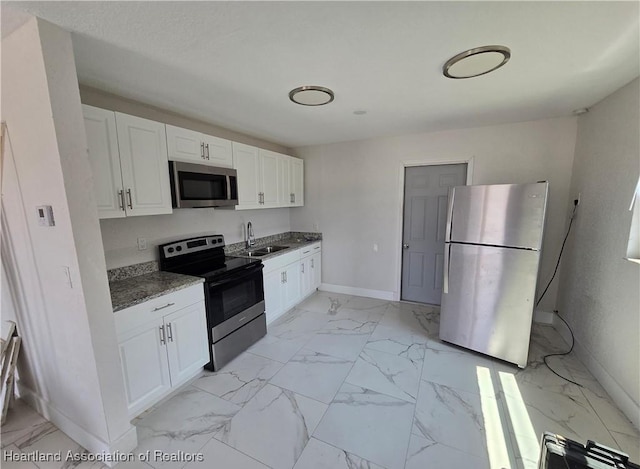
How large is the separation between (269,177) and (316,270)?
171 centimetres

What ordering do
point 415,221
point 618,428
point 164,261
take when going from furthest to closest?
point 415,221
point 164,261
point 618,428

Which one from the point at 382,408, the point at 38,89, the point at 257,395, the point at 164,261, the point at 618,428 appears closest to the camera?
the point at 38,89

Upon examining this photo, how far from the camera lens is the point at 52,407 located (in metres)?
1.91

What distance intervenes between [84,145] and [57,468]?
1.96 m

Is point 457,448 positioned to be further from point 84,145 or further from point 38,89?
point 38,89

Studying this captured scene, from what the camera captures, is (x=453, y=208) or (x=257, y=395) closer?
(x=257, y=395)

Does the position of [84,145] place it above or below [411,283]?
above

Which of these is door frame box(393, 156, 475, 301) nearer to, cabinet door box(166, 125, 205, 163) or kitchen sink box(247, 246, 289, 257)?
kitchen sink box(247, 246, 289, 257)

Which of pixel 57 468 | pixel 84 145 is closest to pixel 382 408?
pixel 57 468

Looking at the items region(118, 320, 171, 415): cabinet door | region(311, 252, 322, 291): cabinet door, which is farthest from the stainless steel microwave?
region(311, 252, 322, 291): cabinet door

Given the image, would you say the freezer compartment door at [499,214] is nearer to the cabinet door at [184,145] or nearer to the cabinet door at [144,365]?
the cabinet door at [184,145]

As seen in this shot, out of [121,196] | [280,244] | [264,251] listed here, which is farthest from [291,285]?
[121,196]

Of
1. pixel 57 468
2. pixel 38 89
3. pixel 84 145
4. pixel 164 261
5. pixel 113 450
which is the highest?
pixel 38 89

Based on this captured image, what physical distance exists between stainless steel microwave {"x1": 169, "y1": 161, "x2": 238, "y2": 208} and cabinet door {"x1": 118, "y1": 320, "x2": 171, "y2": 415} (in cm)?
111
